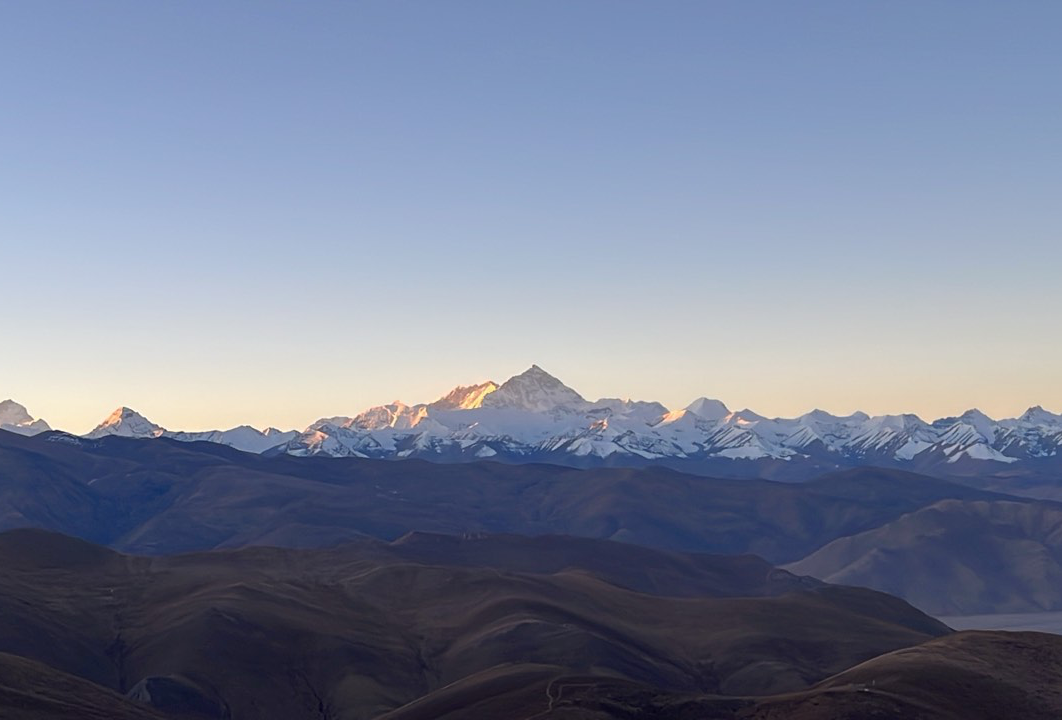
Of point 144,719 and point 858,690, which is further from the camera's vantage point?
point 144,719

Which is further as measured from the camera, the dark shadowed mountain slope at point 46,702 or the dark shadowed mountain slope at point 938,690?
the dark shadowed mountain slope at point 46,702

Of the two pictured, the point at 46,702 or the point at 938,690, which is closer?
the point at 938,690

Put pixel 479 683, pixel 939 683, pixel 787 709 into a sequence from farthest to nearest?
pixel 479 683, pixel 939 683, pixel 787 709

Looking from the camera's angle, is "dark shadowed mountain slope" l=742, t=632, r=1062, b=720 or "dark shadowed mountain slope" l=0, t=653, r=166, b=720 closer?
"dark shadowed mountain slope" l=742, t=632, r=1062, b=720

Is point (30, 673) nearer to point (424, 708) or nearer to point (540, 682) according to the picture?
point (424, 708)

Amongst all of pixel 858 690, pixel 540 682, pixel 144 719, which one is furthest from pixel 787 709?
pixel 144 719

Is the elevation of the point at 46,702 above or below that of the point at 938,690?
below

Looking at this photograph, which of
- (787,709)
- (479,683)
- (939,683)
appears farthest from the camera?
(479,683)

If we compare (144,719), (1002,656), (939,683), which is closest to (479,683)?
(144,719)

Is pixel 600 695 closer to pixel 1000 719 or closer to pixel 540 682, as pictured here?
pixel 540 682
